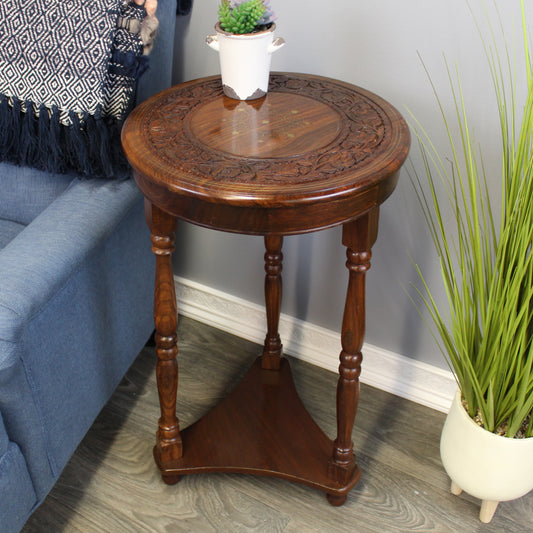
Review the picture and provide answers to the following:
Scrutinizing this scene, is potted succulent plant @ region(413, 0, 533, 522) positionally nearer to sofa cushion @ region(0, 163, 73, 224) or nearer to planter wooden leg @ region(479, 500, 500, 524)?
planter wooden leg @ region(479, 500, 500, 524)

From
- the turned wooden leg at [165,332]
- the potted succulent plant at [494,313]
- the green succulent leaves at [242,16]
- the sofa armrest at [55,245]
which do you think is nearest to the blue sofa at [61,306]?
the sofa armrest at [55,245]

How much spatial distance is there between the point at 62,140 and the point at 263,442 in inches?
30.2

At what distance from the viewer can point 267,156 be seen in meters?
0.97

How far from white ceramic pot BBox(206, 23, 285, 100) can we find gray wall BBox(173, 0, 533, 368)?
209mm

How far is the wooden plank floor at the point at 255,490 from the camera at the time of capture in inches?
Result: 50.8

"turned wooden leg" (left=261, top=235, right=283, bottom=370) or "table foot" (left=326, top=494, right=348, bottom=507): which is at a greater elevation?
"turned wooden leg" (left=261, top=235, right=283, bottom=370)

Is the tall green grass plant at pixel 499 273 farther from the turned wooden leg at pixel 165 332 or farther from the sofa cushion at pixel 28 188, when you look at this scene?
the sofa cushion at pixel 28 188

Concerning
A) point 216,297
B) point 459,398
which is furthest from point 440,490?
point 216,297

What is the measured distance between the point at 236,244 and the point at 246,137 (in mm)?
616

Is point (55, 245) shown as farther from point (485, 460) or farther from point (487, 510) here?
point (487, 510)

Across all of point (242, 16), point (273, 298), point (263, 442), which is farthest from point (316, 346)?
point (242, 16)

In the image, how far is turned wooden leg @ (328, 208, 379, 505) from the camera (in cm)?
102

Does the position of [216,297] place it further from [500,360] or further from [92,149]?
[500,360]

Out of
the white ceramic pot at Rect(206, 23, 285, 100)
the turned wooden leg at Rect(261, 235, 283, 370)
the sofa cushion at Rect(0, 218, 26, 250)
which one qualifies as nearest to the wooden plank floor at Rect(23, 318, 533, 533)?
the turned wooden leg at Rect(261, 235, 283, 370)
